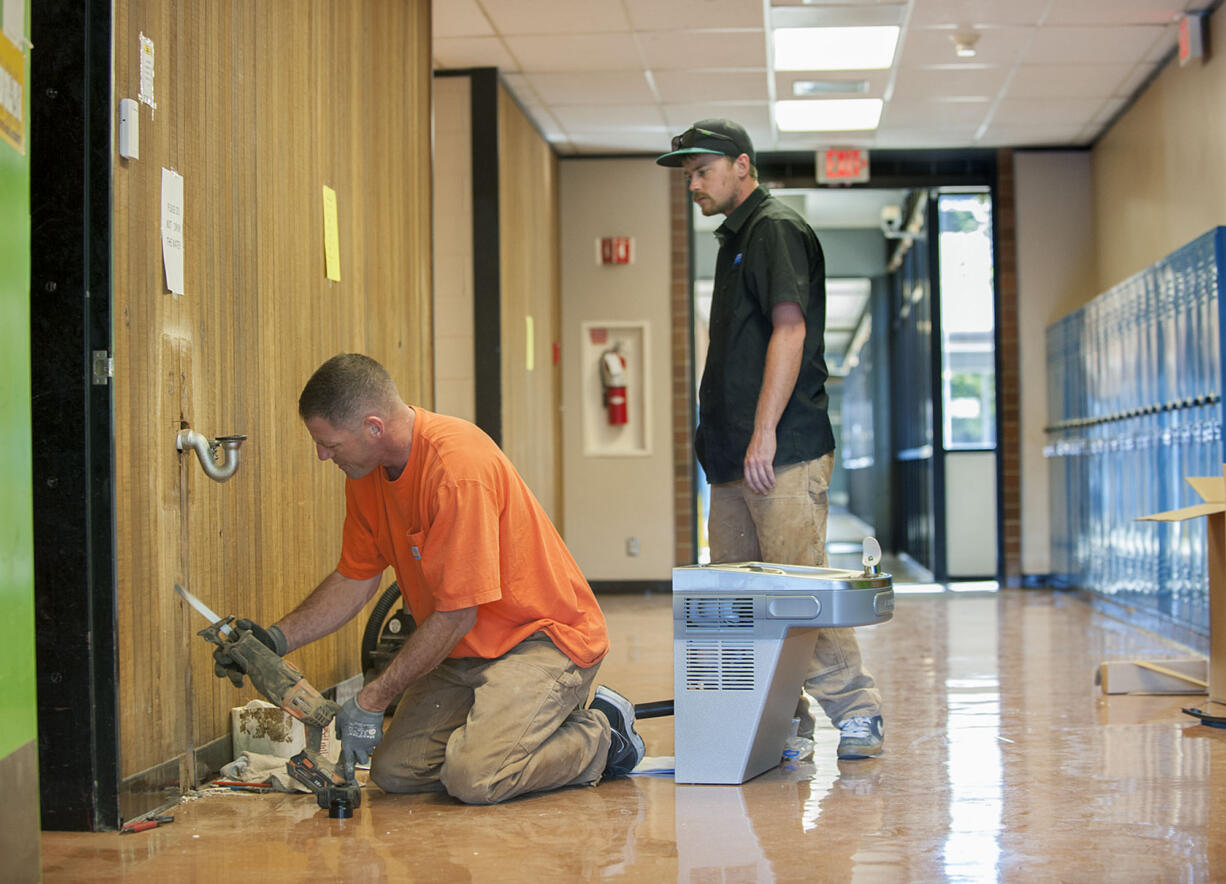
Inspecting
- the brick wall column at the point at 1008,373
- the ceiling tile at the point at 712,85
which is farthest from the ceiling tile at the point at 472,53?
the brick wall column at the point at 1008,373

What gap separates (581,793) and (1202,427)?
11.4ft

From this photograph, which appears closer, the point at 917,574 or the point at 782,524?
the point at 782,524

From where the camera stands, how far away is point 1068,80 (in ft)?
22.0

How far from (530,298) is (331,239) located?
3.47 m

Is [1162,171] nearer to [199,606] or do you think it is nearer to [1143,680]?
[1143,680]

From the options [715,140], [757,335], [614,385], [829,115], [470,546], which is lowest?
[470,546]

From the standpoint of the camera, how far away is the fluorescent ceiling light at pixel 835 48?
5938 millimetres

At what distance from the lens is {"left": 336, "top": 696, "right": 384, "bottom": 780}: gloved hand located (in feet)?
8.54

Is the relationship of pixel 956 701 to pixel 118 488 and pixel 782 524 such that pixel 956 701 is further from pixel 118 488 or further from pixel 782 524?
pixel 118 488

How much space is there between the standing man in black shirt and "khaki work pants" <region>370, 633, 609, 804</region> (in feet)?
2.00

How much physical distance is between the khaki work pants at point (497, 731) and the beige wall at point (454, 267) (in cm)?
353

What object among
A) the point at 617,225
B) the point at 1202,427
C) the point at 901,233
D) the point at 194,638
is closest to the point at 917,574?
the point at 901,233

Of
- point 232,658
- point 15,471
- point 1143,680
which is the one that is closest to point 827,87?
point 1143,680

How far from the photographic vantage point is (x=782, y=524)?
3105 millimetres
